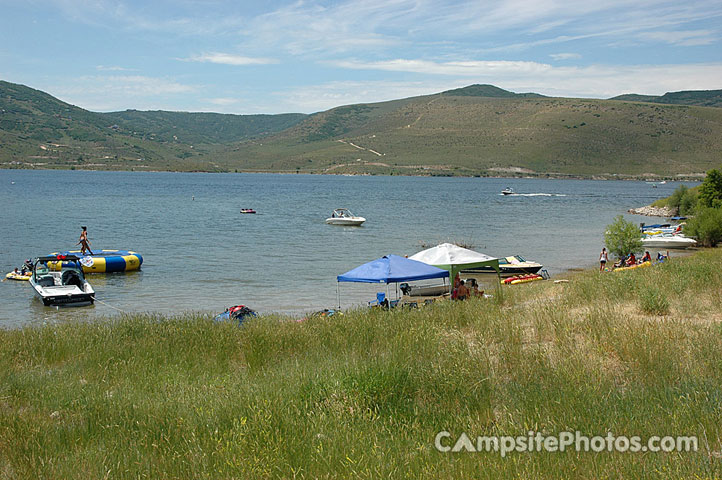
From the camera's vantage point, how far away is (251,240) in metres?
41.3

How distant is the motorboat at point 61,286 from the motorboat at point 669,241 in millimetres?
30388

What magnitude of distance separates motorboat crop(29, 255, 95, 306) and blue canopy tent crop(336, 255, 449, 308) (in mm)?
10477

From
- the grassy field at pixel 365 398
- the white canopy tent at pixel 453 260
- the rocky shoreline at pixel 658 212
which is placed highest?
the grassy field at pixel 365 398

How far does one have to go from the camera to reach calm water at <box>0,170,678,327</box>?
2256 cm

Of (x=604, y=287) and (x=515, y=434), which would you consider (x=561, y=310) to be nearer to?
(x=604, y=287)

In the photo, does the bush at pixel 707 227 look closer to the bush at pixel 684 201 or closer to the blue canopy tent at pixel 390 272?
the bush at pixel 684 201

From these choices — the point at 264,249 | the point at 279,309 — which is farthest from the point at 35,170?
the point at 279,309

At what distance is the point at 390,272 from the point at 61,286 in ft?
43.5

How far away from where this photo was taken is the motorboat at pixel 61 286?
67.9 ft

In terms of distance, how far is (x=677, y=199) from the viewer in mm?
63156

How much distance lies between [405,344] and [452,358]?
112 centimetres

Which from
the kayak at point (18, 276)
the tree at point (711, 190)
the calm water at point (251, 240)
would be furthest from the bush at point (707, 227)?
the kayak at point (18, 276)

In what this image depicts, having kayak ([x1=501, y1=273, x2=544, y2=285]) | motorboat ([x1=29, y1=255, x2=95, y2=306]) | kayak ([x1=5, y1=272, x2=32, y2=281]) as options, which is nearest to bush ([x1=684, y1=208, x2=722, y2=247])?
kayak ([x1=501, y1=273, x2=544, y2=285])

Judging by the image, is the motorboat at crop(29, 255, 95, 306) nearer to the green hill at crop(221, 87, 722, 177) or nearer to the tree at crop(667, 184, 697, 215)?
the tree at crop(667, 184, 697, 215)
